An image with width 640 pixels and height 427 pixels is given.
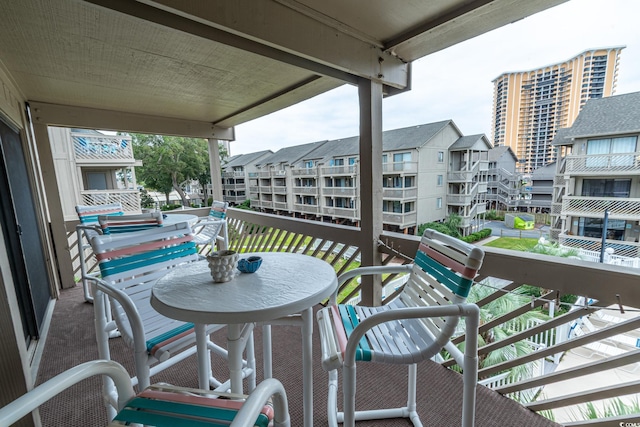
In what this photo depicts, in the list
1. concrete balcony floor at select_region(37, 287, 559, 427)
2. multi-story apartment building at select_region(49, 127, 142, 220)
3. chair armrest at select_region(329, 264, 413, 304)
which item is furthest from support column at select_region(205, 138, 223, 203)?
multi-story apartment building at select_region(49, 127, 142, 220)

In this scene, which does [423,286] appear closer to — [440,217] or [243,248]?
[440,217]

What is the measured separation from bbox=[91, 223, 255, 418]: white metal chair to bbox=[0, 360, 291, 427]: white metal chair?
0.26 meters

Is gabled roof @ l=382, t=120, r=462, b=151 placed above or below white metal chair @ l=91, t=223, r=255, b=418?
above

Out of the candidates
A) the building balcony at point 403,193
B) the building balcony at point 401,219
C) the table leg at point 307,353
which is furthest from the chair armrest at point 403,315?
the building balcony at point 403,193

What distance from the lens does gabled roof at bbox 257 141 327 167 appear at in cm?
481

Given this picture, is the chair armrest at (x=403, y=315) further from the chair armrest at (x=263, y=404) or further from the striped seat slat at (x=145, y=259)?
the striped seat slat at (x=145, y=259)

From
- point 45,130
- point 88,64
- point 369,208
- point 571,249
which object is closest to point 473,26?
point 369,208

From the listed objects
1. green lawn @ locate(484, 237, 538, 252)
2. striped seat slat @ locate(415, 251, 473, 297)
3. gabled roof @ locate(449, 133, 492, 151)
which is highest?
gabled roof @ locate(449, 133, 492, 151)

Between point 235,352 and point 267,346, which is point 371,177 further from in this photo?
point 235,352

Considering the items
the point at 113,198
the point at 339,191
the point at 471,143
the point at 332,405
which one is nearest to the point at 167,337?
the point at 332,405

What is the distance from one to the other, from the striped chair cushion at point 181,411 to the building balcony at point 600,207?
172 centimetres

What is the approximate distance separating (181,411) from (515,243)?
76.9 inches

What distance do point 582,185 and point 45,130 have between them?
480 cm

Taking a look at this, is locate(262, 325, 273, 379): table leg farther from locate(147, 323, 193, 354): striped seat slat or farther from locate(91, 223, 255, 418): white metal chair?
locate(147, 323, 193, 354): striped seat slat
